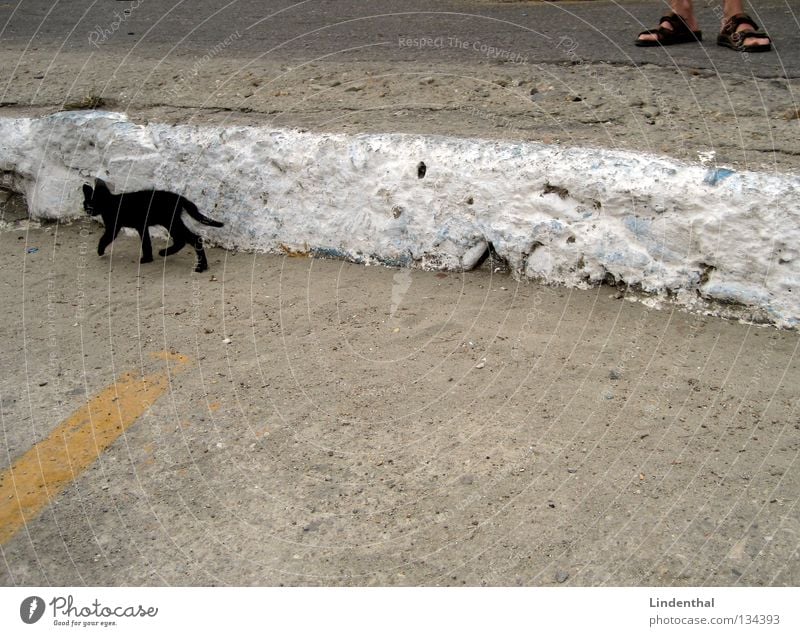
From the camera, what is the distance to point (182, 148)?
4.30 meters

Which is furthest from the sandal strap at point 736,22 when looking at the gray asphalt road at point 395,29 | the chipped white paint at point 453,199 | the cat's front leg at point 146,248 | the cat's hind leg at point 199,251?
the cat's front leg at point 146,248

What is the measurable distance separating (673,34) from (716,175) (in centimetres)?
164

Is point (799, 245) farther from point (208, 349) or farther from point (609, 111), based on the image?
point (208, 349)

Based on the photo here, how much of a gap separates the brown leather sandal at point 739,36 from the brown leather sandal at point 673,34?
6.2 inches

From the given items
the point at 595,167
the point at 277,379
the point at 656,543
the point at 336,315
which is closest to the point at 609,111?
the point at 595,167

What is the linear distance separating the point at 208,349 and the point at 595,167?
1761 mm

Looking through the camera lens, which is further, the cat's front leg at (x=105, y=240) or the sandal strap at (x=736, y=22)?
the sandal strap at (x=736, y=22)

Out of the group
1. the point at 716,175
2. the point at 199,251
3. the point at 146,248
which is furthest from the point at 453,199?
the point at 146,248

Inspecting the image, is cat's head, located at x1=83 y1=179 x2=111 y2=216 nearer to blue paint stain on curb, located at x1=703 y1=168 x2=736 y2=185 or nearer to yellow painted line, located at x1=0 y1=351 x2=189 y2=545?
yellow painted line, located at x1=0 y1=351 x2=189 y2=545

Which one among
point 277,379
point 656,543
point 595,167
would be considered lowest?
point 656,543

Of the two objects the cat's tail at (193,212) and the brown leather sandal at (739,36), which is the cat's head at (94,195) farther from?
the brown leather sandal at (739,36)

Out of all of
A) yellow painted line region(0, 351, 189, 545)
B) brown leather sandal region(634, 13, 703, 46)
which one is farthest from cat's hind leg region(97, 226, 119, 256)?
brown leather sandal region(634, 13, 703, 46)

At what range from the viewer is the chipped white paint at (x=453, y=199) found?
3332 mm

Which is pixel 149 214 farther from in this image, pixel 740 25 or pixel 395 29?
pixel 740 25
